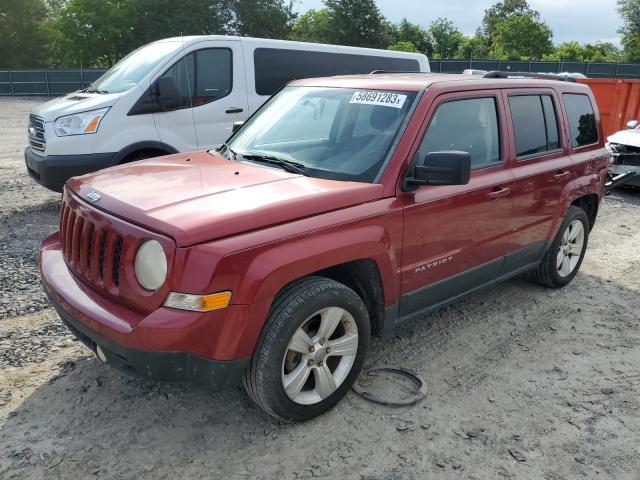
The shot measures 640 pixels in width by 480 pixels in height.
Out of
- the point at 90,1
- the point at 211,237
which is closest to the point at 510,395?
the point at 211,237

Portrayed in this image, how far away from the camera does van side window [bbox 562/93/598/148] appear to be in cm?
488

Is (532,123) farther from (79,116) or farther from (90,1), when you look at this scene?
→ (90,1)

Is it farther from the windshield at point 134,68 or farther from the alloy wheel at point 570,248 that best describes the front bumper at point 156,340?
the windshield at point 134,68

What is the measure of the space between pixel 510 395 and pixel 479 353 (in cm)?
53

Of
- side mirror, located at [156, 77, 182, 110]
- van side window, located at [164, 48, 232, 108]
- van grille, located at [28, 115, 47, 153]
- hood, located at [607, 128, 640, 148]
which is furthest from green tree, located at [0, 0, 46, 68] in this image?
hood, located at [607, 128, 640, 148]

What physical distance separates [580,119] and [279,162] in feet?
10.0

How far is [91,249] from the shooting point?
2939mm

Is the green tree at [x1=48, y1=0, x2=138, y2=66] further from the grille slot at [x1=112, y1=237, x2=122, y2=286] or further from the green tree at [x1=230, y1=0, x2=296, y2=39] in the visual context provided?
the grille slot at [x1=112, y1=237, x2=122, y2=286]

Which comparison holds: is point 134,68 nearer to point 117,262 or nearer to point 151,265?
point 117,262

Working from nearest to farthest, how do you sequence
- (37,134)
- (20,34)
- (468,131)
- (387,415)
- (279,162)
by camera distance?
(387,415), (279,162), (468,131), (37,134), (20,34)

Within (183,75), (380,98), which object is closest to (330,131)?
(380,98)

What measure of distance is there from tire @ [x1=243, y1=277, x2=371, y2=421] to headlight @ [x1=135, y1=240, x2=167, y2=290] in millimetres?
568

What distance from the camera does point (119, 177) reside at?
3414 millimetres

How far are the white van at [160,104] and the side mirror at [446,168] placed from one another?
4.58 meters
